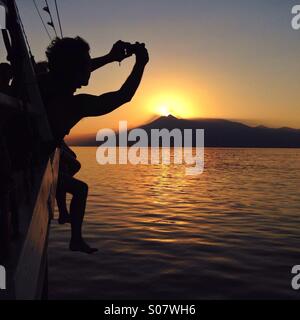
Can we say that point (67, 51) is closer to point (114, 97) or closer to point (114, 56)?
point (114, 97)

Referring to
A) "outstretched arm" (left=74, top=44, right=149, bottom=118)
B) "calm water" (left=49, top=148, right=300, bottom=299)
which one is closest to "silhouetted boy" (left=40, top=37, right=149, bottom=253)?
"outstretched arm" (left=74, top=44, right=149, bottom=118)

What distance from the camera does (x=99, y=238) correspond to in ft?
50.1

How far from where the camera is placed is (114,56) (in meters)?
5.01

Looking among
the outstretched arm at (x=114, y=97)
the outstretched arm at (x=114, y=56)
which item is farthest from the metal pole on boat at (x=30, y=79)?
the outstretched arm at (x=114, y=56)

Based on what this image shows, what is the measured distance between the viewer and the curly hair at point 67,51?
4.35 metres

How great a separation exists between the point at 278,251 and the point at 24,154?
11.8 meters

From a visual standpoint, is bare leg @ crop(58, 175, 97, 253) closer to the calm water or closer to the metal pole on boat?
the metal pole on boat

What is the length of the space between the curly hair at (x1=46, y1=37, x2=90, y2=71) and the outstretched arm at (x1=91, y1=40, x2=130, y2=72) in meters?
0.50

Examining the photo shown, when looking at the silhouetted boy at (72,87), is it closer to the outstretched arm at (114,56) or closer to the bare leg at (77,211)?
the outstretched arm at (114,56)

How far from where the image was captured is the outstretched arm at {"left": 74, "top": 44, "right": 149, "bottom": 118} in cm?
434

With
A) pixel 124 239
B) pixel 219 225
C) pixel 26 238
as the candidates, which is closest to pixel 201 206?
pixel 219 225

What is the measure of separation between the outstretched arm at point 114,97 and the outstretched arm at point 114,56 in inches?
17.6

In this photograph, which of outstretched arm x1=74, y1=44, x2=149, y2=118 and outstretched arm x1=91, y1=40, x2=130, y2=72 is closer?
outstretched arm x1=74, y1=44, x2=149, y2=118

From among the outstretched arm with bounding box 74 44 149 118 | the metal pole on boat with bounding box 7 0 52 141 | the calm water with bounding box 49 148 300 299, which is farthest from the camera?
the calm water with bounding box 49 148 300 299
